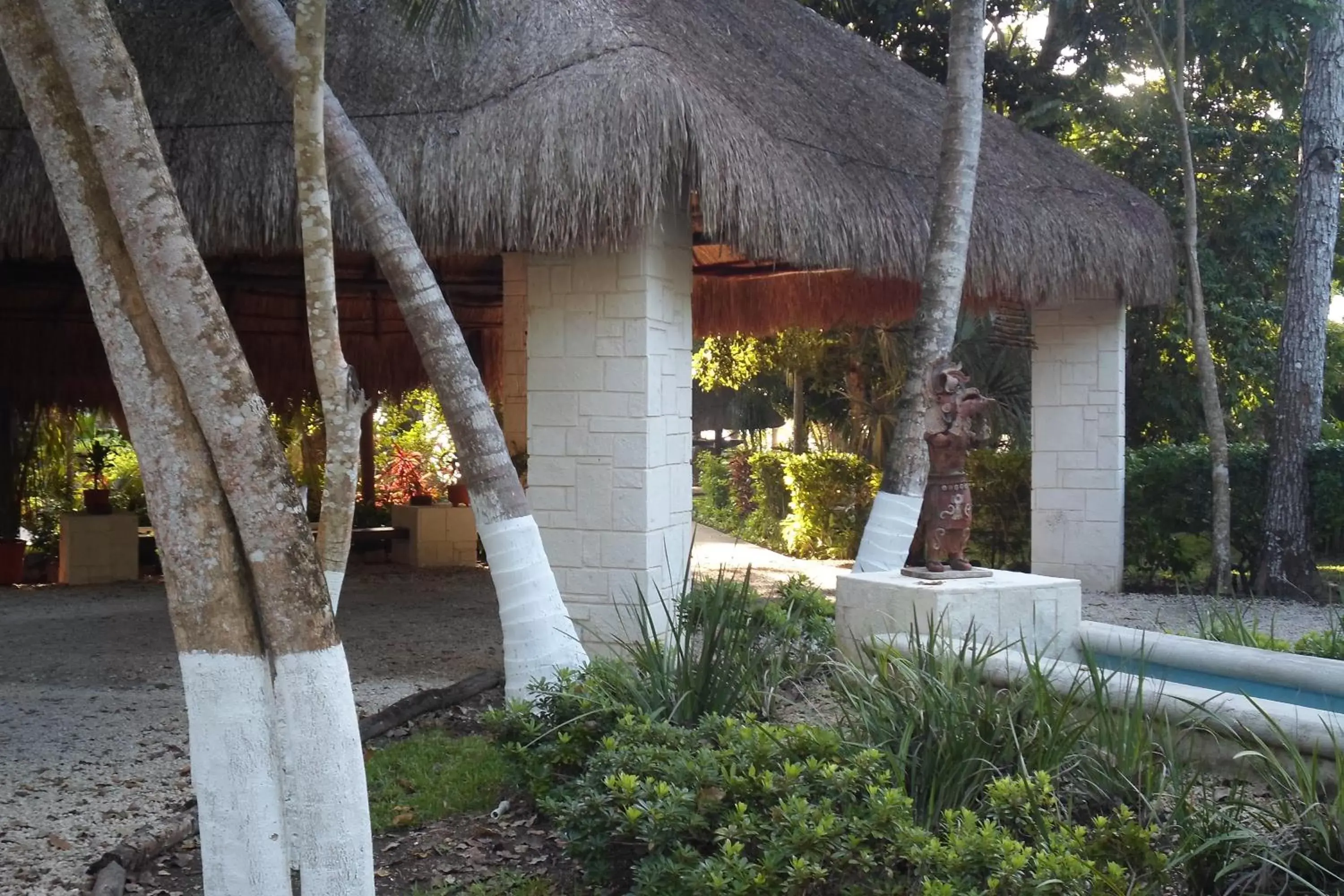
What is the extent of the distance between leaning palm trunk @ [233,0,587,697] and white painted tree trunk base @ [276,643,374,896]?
1.80 metres

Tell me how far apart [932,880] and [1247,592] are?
7.75 metres

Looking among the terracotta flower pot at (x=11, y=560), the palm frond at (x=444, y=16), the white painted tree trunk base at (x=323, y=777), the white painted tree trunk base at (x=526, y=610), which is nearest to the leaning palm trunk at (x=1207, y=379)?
the palm frond at (x=444, y=16)

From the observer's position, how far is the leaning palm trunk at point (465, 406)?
16.2 ft

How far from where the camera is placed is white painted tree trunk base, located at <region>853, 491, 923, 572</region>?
640 cm

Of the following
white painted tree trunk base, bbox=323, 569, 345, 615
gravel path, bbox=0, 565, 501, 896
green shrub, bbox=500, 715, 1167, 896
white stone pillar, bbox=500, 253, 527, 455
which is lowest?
gravel path, bbox=0, 565, 501, 896

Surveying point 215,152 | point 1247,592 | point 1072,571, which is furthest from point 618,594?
point 1247,592

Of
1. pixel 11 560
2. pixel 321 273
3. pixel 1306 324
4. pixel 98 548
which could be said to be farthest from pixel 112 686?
pixel 1306 324

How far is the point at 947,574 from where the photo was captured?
17.1 ft

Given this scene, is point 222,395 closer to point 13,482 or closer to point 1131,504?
point 1131,504

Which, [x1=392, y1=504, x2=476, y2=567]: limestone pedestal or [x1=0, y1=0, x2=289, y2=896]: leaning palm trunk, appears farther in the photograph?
[x1=392, y1=504, x2=476, y2=567]: limestone pedestal

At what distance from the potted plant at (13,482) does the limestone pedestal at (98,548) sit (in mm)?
480

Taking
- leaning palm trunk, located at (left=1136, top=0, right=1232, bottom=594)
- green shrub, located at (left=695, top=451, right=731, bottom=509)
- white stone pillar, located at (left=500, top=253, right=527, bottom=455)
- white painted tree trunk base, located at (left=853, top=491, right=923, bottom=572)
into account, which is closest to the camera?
white painted tree trunk base, located at (left=853, top=491, right=923, bottom=572)

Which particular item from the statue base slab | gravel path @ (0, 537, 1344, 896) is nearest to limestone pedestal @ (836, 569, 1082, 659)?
the statue base slab

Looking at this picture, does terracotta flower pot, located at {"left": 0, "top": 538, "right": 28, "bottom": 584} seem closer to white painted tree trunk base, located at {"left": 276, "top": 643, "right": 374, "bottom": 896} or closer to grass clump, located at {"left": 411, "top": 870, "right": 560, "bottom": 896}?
grass clump, located at {"left": 411, "top": 870, "right": 560, "bottom": 896}
